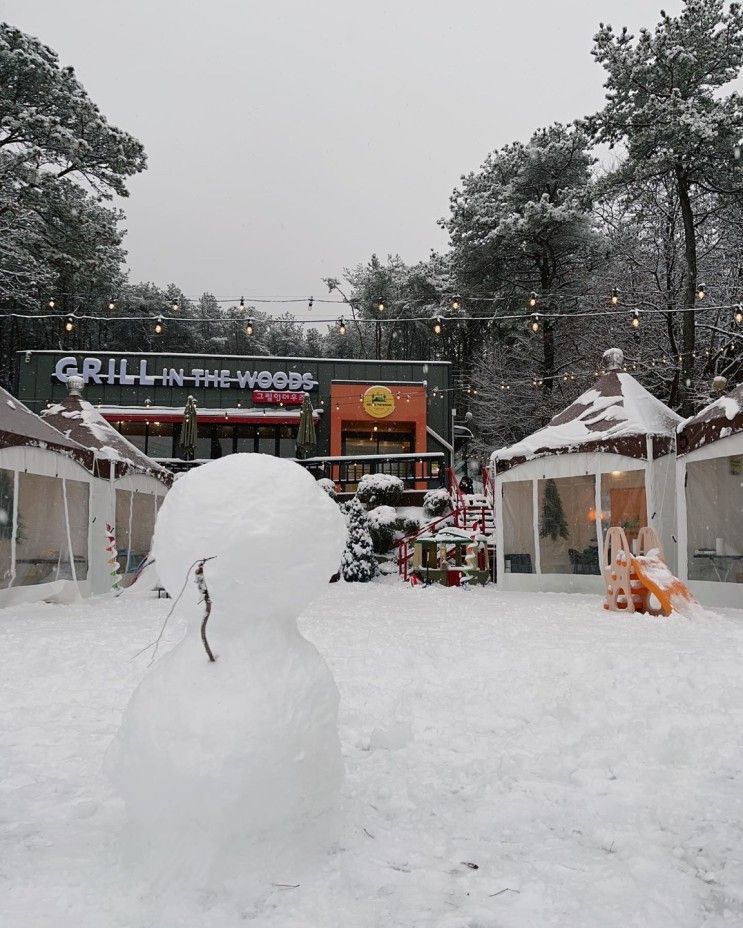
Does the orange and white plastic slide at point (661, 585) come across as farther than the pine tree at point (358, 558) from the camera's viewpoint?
No

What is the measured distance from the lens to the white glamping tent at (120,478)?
10555 mm

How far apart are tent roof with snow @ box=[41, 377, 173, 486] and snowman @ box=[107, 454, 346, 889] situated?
895 cm

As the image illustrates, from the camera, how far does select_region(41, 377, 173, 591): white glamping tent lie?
10.6 m

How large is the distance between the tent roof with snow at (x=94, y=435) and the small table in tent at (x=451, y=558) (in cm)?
570

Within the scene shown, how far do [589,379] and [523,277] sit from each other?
4.74 m

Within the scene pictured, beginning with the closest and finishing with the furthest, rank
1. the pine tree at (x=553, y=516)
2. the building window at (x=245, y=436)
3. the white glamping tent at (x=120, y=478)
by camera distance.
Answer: the white glamping tent at (x=120, y=478) < the pine tree at (x=553, y=516) < the building window at (x=245, y=436)

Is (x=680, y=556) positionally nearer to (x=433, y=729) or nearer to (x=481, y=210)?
(x=433, y=729)

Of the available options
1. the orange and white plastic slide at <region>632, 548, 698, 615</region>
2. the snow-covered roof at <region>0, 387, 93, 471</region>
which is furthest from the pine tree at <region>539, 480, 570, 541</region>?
the snow-covered roof at <region>0, 387, 93, 471</region>

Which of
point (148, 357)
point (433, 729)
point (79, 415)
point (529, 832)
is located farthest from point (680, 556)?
point (148, 357)

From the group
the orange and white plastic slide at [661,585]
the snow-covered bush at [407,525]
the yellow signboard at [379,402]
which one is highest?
the yellow signboard at [379,402]

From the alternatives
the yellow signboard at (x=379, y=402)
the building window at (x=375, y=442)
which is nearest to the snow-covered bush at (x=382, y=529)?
the yellow signboard at (x=379, y=402)

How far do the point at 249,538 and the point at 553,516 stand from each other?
372 inches

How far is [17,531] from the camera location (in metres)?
8.32

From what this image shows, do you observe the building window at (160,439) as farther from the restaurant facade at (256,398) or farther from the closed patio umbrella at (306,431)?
the closed patio umbrella at (306,431)
